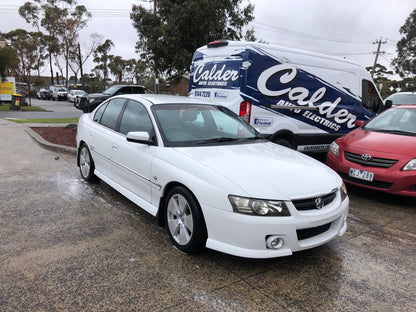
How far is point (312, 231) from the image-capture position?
2926 millimetres

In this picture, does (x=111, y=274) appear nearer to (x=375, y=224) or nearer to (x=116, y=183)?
(x=116, y=183)

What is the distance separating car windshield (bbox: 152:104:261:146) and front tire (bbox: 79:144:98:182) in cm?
181

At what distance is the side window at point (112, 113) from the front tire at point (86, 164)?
647 mm

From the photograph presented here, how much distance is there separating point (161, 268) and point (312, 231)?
54.4 inches

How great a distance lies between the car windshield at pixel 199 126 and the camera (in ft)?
12.1

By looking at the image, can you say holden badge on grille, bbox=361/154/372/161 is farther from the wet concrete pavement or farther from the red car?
the wet concrete pavement

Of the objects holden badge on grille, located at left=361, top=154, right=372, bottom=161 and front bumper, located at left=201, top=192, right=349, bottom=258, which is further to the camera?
holden badge on grille, located at left=361, top=154, right=372, bottom=161

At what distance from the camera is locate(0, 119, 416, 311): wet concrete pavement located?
2.49 m

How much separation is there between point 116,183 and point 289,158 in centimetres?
224

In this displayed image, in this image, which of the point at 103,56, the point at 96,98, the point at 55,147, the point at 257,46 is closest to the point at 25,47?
the point at 103,56

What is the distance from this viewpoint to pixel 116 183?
4316 millimetres

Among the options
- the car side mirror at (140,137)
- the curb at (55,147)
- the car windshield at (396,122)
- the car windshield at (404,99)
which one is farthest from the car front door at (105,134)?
the car windshield at (404,99)

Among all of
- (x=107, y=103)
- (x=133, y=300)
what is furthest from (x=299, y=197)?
(x=107, y=103)

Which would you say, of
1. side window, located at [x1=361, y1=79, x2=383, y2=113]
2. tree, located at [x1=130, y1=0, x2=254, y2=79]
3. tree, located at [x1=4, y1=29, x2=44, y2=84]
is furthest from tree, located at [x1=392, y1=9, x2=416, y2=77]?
tree, located at [x1=4, y1=29, x2=44, y2=84]
